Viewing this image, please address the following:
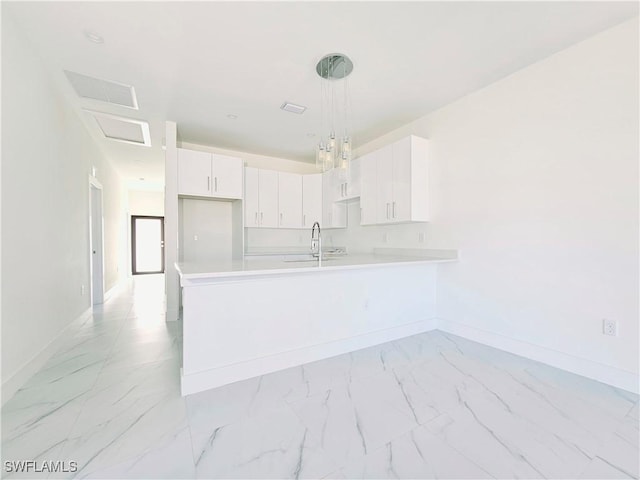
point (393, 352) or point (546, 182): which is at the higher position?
point (546, 182)

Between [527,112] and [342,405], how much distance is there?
9.43 ft

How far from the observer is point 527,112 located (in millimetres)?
2480

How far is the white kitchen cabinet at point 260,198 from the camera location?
4.40 m

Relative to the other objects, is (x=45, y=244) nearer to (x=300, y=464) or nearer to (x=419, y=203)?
(x=300, y=464)

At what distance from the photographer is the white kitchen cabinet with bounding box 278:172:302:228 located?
4684 mm

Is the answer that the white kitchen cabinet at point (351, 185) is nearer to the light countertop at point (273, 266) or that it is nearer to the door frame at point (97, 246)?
the light countertop at point (273, 266)

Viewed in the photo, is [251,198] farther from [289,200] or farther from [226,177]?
[289,200]

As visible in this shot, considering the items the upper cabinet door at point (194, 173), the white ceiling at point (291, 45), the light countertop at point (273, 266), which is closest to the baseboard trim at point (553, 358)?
the light countertop at point (273, 266)

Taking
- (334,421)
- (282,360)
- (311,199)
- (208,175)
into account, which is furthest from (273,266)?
(311,199)

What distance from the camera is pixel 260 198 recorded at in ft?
14.8

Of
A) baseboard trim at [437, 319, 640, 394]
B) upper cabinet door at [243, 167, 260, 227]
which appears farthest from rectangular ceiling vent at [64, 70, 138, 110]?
baseboard trim at [437, 319, 640, 394]

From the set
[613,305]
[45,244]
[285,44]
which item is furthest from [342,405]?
[45,244]

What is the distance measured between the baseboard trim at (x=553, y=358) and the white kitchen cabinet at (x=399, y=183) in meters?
1.34

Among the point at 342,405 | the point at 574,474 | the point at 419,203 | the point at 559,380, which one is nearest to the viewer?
the point at 574,474
